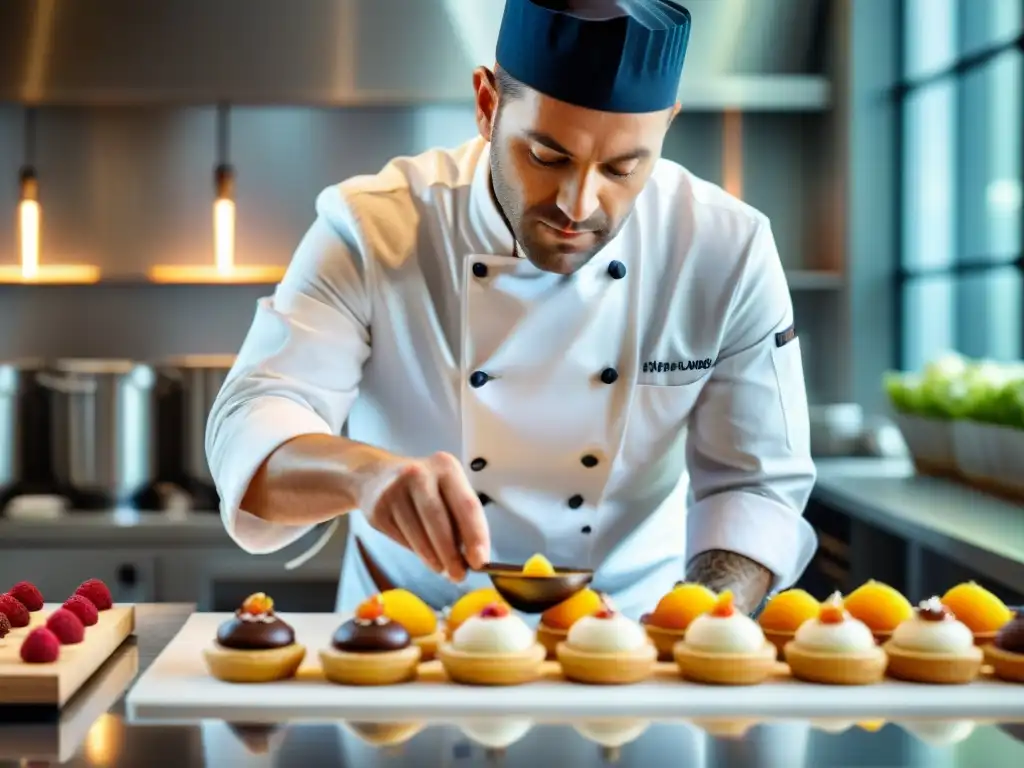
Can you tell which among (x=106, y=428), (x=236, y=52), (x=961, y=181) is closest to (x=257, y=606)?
(x=106, y=428)

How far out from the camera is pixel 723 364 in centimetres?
227

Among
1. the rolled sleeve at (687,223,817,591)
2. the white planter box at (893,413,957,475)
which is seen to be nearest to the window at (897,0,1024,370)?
the white planter box at (893,413,957,475)

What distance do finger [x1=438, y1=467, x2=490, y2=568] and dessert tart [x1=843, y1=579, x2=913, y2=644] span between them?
45cm

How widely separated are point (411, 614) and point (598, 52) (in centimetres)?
75

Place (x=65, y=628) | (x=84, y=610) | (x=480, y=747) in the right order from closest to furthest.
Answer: (x=480, y=747), (x=65, y=628), (x=84, y=610)

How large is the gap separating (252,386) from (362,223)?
14.5 inches

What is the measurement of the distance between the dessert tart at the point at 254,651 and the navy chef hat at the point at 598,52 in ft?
2.50

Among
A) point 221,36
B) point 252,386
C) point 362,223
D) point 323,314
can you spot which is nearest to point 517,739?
point 252,386

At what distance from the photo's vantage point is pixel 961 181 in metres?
4.66

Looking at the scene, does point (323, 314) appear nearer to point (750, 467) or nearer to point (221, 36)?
point (750, 467)

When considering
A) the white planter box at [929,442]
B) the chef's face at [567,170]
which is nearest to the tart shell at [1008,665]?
the chef's face at [567,170]

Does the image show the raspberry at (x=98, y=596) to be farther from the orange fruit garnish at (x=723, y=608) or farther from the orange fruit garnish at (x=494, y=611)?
the orange fruit garnish at (x=723, y=608)

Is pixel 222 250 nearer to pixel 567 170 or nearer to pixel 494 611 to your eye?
pixel 567 170

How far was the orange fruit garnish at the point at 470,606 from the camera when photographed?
63.7 inches
